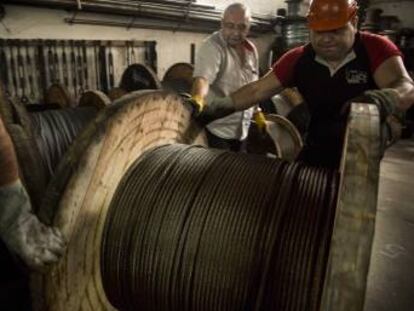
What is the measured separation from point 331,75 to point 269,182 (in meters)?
1.21

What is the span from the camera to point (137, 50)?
641 centimetres

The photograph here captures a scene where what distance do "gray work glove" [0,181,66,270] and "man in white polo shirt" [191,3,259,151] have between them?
6.72 ft

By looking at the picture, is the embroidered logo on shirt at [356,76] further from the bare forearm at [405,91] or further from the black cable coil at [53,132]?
the black cable coil at [53,132]

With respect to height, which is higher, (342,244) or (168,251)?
(342,244)

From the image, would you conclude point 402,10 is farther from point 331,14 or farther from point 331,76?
point 331,14


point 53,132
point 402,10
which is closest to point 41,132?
point 53,132

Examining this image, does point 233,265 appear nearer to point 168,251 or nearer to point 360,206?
point 168,251

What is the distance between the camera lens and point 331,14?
2.30 meters

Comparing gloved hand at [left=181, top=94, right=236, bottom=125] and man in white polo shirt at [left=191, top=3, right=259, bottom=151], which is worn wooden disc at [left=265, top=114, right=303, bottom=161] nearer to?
man in white polo shirt at [left=191, top=3, right=259, bottom=151]

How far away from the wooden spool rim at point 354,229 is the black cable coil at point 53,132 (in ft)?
8.02

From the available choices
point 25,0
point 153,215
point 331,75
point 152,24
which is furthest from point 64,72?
point 153,215

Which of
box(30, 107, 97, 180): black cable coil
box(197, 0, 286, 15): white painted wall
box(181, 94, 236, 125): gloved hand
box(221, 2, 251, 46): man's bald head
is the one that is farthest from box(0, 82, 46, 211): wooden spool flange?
box(197, 0, 286, 15): white painted wall

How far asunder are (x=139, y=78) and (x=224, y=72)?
2.11 m

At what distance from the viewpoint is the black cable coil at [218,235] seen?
143cm
